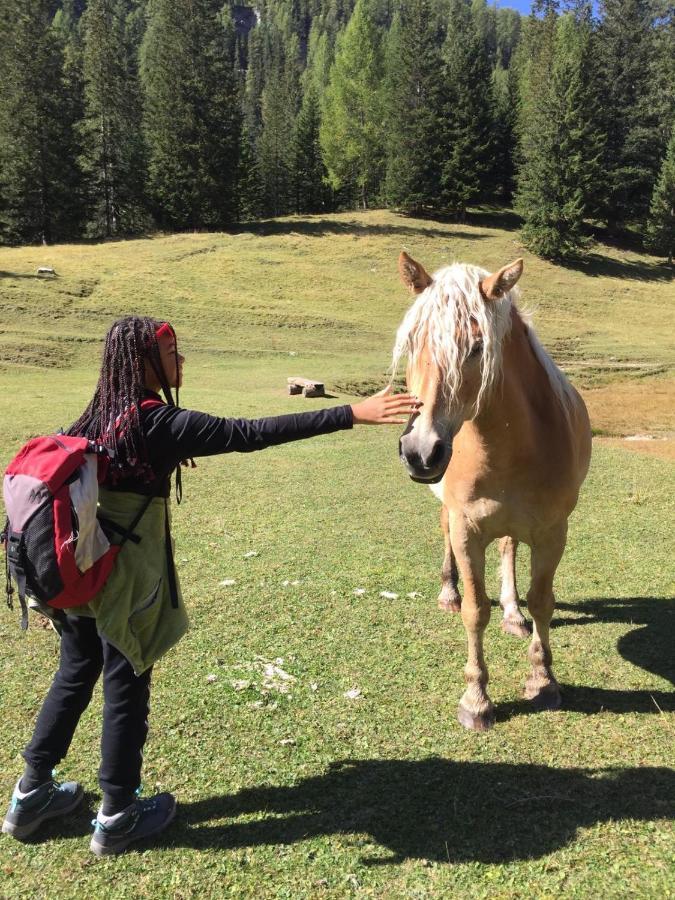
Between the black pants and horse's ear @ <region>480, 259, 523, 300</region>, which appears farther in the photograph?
horse's ear @ <region>480, 259, 523, 300</region>

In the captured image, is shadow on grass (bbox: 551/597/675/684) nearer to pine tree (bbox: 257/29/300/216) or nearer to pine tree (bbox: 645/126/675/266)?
pine tree (bbox: 645/126/675/266)

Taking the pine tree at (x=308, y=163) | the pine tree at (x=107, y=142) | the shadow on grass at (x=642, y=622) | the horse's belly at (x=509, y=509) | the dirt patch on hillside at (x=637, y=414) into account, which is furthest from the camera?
the pine tree at (x=308, y=163)

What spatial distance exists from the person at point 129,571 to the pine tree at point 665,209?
4741 centimetres

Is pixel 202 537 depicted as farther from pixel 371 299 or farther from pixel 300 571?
pixel 371 299

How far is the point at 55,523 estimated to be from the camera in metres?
2.22

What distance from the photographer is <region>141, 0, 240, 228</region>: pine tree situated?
4122 centimetres

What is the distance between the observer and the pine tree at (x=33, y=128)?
38.1 meters

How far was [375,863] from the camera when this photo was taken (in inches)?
99.7

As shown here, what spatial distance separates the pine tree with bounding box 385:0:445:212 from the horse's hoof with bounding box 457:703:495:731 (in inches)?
1862

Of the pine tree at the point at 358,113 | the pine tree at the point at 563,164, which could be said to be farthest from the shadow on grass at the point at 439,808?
the pine tree at the point at 358,113

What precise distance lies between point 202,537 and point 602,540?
4.29m

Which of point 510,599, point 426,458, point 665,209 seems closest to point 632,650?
point 510,599

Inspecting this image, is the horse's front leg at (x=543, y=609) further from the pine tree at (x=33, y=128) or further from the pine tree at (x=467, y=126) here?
the pine tree at (x=467, y=126)

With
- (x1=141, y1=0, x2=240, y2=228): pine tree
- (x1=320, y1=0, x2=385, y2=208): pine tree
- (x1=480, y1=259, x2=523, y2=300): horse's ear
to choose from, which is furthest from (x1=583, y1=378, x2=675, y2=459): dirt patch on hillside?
(x1=320, y1=0, x2=385, y2=208): pine tree
